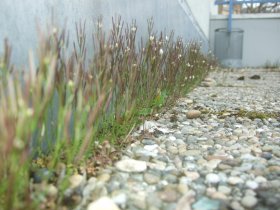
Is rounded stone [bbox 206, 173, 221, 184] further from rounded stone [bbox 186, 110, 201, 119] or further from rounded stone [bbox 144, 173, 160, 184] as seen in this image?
rounded stone [bbox 186, 110, 201, 119]

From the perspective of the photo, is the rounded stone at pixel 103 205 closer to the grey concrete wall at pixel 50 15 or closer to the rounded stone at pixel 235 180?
the rounded stone at pixel 235 180

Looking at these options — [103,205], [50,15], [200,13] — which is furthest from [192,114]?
[200,13]

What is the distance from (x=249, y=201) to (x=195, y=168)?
0.33m

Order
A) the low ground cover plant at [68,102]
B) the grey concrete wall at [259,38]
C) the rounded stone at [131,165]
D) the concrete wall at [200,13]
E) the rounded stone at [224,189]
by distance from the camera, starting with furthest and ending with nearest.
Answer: the grey concrete wall at [259,38] → the concrete wall at [200,13] → the rounded stone at [131,165] → the rounded stone at [224,189] → the low ground cover plant at [68,102]

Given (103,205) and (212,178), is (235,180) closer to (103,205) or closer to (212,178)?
(212,178)

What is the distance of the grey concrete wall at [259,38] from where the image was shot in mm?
8789

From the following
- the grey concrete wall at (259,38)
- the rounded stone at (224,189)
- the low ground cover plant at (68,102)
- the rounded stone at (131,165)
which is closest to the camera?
the low ground cover plant at (68,102)

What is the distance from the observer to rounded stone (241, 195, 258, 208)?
1.25 metres

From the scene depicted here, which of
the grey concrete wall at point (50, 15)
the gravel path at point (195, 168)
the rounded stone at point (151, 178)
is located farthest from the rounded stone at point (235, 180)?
the grey concrete wall at point (50, 15)

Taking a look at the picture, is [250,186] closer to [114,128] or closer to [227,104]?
[114,128]

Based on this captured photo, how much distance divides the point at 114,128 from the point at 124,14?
107cm

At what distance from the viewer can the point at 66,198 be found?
1.25 metres

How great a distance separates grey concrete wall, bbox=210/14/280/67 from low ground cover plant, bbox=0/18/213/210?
5.96 m

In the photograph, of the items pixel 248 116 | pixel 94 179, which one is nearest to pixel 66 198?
pixel 94 179
